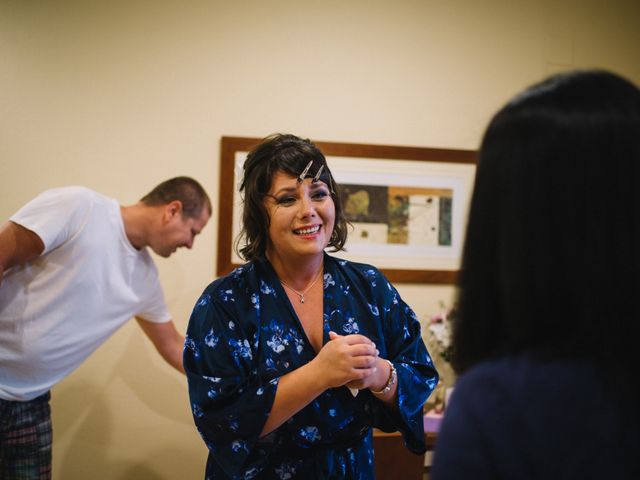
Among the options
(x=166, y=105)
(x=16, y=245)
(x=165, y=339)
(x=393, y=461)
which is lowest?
(x=393, y=461)

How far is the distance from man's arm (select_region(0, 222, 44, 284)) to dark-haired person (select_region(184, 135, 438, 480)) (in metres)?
0.87

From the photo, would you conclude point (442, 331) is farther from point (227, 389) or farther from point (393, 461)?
point (227, 389)

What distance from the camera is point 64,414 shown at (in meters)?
A: 2.56

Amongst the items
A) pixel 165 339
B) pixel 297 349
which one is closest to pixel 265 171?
pixel 297 349

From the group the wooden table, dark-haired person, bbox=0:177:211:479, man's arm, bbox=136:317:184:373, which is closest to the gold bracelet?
the wooden table

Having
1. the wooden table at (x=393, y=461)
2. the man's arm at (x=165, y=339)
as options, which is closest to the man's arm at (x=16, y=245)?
the man's arm at (x=165, y=339)

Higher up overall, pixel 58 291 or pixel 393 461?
pixel 58 291

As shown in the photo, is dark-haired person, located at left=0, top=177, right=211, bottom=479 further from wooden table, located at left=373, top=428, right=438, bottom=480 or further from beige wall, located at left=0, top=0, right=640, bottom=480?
wooden table, located at left=373, top=428, right=438, bottom=480

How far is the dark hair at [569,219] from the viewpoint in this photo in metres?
0.54

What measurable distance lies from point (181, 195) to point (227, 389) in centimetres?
123

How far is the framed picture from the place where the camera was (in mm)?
2730

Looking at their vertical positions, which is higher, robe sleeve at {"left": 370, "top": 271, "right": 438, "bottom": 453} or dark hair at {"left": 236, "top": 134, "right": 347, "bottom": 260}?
A: dark hair at {"left": 236, "top": 134, "right": 347, "bottom": 260}

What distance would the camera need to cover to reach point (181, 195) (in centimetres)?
224

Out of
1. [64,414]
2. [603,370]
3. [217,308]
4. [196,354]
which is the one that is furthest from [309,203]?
[64,414]
